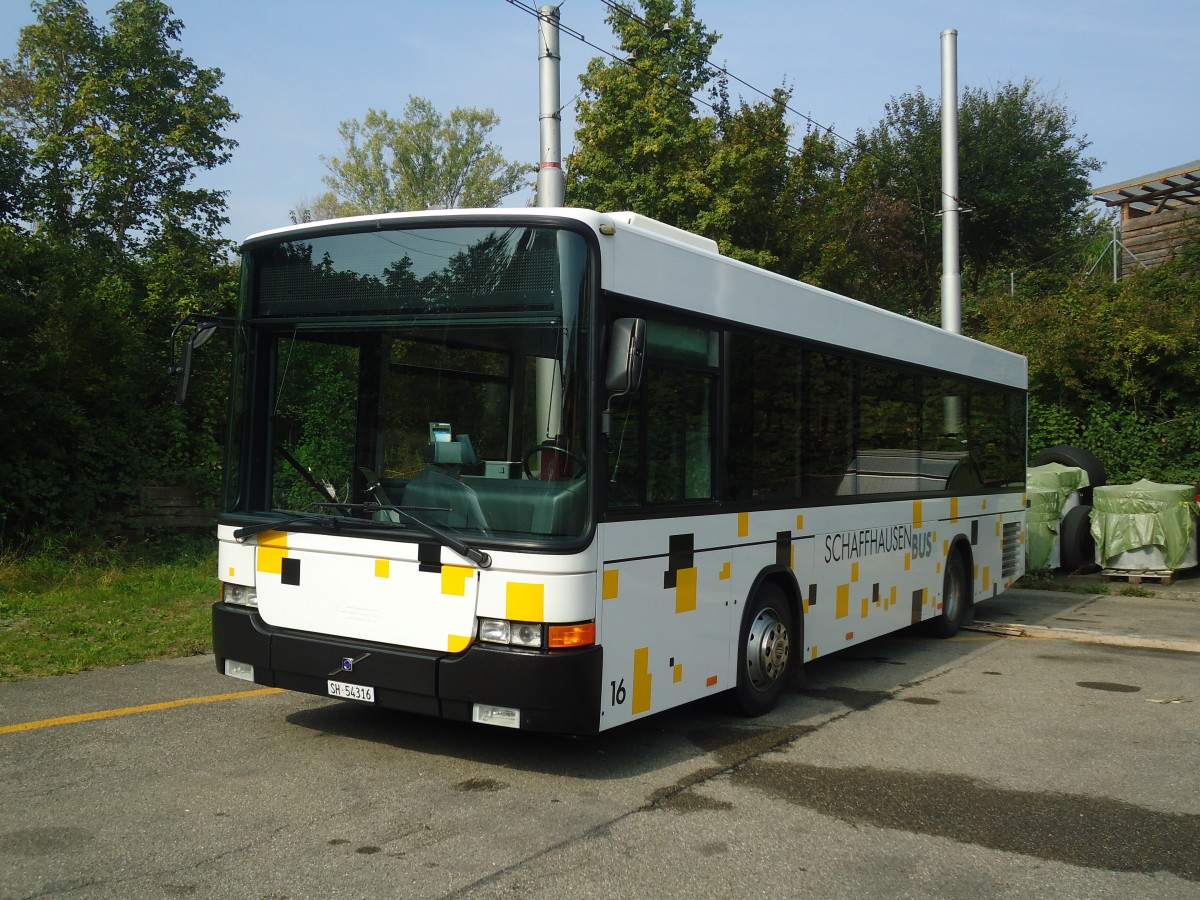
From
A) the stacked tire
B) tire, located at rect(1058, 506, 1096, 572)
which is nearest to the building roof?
the stacked tire

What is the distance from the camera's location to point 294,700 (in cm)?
727

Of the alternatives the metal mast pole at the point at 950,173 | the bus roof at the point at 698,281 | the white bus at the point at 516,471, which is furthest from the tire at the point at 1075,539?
the white bus at the point at 516,471

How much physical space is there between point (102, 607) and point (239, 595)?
4957 millimetres

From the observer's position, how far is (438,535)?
212 inches

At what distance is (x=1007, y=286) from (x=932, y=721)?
31583 millimetres

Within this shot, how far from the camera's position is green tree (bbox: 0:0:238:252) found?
75.2ft

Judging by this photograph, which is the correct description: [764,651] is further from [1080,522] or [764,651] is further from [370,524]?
[1080,522]

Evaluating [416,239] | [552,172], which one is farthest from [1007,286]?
[416,239]

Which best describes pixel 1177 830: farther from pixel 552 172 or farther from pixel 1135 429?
pixel 1135 429

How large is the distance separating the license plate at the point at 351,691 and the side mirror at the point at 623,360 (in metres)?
1.80

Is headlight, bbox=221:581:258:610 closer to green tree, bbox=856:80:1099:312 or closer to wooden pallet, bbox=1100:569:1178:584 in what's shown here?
wooden pallet, bbox=1100:569:1178:584

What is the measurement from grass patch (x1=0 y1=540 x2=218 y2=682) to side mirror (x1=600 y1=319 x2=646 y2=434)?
5.01 m

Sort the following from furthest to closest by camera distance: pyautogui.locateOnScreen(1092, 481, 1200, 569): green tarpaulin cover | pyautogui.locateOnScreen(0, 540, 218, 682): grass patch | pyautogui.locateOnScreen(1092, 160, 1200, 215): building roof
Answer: pyautogui.locateOnScreen(1092, 160, 1200, 215): building roof
pyautogui.locateOnScreen(1092, 481, 1200, 569): green tarpaulin cover
pyautogui.locateOnScreen(0, 540, 218, 682): grass patch

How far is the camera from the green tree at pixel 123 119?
75.2ft
